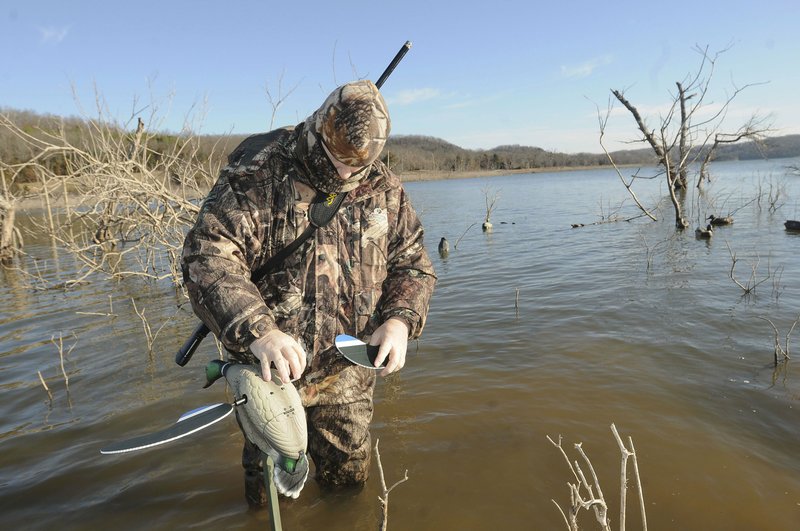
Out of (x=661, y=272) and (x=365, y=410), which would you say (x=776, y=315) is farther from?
(x=365, y=410)

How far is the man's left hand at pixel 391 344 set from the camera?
2043 mm

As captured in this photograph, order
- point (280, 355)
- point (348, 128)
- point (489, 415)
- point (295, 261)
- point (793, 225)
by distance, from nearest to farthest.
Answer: point (280, 355), point (348, 128), point (295, 261), point (489, 415), point (793, 225)

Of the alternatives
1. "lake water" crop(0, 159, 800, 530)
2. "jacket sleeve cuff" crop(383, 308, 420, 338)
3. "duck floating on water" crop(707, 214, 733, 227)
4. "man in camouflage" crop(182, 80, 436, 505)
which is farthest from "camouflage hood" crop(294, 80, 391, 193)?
"duck floating on water" crop(707, 214, 733, 227)

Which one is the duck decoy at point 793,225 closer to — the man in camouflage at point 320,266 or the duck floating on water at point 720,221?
the duck floating on water at point 720,221

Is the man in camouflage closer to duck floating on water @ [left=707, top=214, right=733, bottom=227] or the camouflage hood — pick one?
the camouflage hood

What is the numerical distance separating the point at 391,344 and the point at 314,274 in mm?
534

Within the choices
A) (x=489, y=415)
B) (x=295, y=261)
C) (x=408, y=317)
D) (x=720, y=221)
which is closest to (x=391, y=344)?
(x=408, y=317)

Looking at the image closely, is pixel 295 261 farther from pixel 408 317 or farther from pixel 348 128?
pixel 348 128

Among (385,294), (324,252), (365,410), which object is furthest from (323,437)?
(324,252)

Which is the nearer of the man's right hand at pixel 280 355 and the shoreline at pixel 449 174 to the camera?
the man's right hand at pixel 280 355

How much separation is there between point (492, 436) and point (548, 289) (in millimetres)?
5487

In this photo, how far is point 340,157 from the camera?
6.56 ft

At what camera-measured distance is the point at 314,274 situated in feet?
7.62

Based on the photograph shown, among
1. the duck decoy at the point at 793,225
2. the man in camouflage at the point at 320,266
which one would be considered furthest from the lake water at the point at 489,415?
the duck decoy at the point at 793,225
